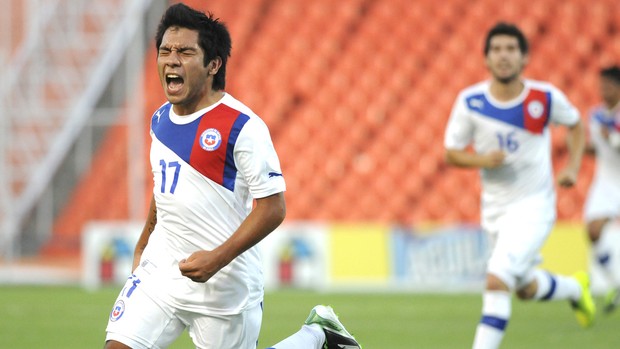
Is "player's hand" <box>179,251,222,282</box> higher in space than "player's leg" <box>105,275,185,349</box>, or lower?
higher

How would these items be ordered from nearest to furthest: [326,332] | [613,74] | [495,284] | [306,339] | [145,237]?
[145,237] → [306,339] → [326,332] → [495,284] → [613,74]

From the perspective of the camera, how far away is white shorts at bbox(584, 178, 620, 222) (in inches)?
419

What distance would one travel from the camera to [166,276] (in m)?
4.68

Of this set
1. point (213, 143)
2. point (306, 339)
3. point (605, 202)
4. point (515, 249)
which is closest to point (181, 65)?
point (213, 143)

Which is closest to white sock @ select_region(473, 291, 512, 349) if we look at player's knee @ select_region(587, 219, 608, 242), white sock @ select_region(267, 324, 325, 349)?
white sock @ select_region(267, 324, 325, 349)

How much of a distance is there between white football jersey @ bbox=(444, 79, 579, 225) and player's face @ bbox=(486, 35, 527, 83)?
0.18 meters

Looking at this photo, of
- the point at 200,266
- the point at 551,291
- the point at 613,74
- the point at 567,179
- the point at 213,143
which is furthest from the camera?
the point at 613,74

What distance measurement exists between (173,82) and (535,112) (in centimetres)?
350

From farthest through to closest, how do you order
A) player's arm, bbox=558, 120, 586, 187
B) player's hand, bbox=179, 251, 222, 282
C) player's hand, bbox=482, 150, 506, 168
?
player's arm, bbox=558, 120, 586, 187 < player's hand, bbox=482, 150, 506, 168 < player's hand, bbox=179, 251, 222, 282

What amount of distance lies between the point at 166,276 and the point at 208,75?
2.74 ft

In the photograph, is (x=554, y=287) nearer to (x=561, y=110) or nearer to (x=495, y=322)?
(x=561, y=110)

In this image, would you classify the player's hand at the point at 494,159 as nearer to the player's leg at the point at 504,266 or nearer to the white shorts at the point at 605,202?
the player's leg at the point at 504,266

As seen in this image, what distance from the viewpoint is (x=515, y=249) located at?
707 cm

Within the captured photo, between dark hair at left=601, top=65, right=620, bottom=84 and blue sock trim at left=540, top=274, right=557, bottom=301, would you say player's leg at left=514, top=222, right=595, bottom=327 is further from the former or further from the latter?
dark hair at left=601, top=65, right=620, bottom=84
